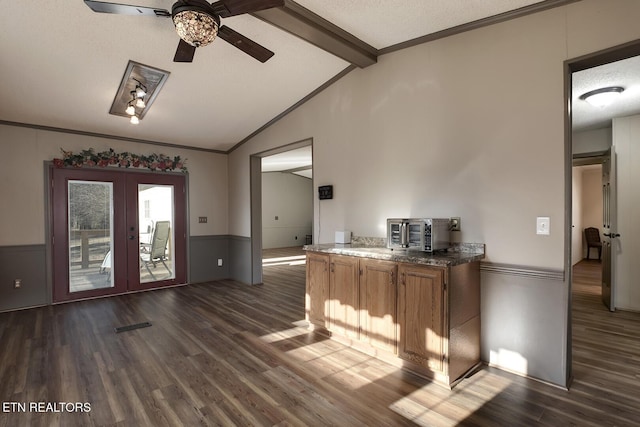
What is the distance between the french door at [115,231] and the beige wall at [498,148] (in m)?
3.90

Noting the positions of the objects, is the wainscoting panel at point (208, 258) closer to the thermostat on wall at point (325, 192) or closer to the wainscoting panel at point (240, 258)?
the wainscoting panel at point (240, 258)

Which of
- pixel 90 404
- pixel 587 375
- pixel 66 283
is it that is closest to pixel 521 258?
pixel 587 375

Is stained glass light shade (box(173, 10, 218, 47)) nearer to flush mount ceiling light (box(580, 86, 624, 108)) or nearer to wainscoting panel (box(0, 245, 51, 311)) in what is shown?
flush mount ceiling light (box(580, 86, 624, 108))

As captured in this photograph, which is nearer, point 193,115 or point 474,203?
point 474,203

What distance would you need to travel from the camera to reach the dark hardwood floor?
2.09m

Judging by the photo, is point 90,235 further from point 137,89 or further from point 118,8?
point 118,8

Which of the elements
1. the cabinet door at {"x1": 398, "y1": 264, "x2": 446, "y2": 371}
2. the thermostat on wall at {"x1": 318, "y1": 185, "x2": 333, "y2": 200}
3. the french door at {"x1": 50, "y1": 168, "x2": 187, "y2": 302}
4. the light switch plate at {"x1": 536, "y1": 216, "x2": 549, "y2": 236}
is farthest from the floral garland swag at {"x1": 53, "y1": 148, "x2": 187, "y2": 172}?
the light switch plate at {"x1": 536, "y1": 216, "x2": 549, "y2": 236}

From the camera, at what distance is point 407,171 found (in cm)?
332

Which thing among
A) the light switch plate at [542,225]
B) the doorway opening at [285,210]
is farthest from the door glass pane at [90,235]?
the light switch plate at [542,225]

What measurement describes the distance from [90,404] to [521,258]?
11.4 ft

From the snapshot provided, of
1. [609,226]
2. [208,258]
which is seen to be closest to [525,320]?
[609,226]

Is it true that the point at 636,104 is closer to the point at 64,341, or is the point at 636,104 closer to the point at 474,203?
the point at 474,203

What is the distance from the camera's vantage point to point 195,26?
6.81 ft

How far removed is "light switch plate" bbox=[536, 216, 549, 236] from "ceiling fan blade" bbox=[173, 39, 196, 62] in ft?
10.1
